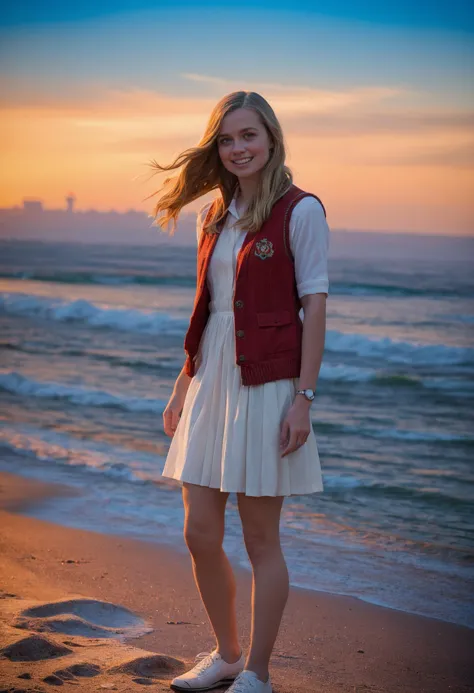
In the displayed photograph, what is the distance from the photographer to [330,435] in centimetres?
877

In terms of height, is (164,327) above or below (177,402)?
below

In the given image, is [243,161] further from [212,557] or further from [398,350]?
[398,350]

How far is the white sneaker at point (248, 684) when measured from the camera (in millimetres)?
2963

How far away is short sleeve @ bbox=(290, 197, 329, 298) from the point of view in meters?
2.88

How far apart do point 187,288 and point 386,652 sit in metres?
24.2

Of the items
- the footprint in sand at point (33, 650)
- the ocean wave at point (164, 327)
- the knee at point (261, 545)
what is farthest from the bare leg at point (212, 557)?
the ocean wave at point (164, 327)

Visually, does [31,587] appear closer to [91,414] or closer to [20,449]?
[20,449]

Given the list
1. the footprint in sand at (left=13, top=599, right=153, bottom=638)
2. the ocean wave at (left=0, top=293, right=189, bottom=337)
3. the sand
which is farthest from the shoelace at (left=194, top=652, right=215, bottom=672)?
the ocean wave at (left=0, top=293, right=189, bottom=337)

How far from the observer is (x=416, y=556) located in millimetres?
5164

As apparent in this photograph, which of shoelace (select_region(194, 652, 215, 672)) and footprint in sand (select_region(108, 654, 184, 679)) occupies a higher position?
shoelace (select_region(194, 652, 215, 672))

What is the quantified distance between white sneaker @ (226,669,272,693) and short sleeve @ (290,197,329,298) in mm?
1233

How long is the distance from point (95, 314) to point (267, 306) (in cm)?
1839

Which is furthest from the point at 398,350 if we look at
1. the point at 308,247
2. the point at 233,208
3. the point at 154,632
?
the point at 308,247

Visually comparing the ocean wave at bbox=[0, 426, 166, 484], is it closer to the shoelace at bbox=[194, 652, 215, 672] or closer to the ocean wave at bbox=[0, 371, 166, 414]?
the ocean wave at bbox=[0, 371, 166, 414]
